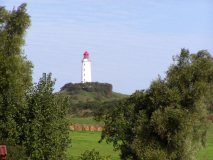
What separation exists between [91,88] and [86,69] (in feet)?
31.7

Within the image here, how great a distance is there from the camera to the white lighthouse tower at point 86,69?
5394 inches

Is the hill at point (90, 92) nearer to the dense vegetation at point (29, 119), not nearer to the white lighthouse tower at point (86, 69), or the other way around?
the white lighthouse tower at point (86, 69)

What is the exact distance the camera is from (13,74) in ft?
78.7

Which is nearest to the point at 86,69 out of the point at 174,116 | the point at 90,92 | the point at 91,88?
the point at 91,88

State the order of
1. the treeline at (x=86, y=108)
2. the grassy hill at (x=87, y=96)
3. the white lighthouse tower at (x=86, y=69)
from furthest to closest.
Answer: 1. the white lighthouse tower at (x=86, y=69)
2. the grassy hill at (x=87, y=96)
3. the treeline at (x=86, y=108)

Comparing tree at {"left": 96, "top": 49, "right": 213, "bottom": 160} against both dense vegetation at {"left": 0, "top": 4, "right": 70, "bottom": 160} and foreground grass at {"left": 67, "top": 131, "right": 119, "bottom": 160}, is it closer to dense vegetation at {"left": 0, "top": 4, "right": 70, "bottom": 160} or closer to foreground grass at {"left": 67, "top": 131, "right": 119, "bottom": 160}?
dense vegetation at {"left": 0, "top": 4, "right": 70, "bottom": 160}

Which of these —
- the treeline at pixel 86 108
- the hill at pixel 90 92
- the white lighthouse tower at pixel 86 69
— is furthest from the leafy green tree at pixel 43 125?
the white lighthouse tower at pixel 86 69

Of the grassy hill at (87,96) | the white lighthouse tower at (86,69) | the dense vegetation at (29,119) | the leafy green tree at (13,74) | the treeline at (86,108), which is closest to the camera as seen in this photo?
the dense vegetation at (29,119)

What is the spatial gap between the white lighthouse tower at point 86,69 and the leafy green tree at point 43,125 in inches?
4539

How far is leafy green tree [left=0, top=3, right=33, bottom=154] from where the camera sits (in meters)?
20.3

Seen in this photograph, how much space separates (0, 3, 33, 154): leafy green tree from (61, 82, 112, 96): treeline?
103595 millimetres

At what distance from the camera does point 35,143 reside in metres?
19.6

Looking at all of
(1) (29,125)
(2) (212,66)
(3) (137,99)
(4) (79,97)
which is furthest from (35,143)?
(4) (79,97)

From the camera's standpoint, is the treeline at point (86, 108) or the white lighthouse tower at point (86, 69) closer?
the treeline at point (86, 108)
